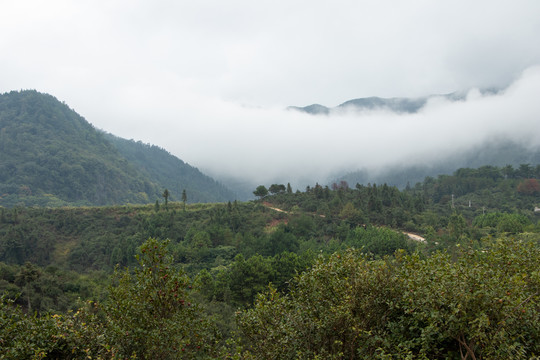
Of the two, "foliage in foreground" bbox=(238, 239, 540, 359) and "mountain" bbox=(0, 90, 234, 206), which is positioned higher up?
"mountain" bbox=(0, 90, 234, 206)

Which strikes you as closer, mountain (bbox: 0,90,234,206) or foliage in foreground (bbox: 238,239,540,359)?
foliage in foreground (bbox: 238,239,540,359)

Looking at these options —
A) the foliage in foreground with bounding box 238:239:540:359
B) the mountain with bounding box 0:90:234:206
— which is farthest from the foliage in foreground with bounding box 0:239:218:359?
the mountain with bounding box 0:90:234:206

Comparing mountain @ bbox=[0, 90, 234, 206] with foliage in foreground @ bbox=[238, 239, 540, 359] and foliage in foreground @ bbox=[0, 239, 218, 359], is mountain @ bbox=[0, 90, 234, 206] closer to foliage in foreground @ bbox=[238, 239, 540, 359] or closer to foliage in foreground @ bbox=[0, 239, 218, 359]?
foliage in foreground @ bbox=[0, 239, 218, 359]

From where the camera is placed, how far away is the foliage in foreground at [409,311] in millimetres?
7852

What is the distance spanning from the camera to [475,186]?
100875 mm

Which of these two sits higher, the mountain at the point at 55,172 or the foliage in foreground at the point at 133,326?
the mountain at the point at 55,172

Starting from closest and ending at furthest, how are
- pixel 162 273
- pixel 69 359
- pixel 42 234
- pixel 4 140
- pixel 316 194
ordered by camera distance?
pixel 69 359, pixel 162 273, pixel 42 234, pixel 316 194, pixel 4 140

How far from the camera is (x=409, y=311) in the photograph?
8.54 m

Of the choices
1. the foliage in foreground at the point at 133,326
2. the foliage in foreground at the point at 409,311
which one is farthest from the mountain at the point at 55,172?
the foliage in foreground at the point at 409,311

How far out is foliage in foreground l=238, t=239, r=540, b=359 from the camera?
7.85 m

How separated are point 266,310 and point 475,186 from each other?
10792 centimetres

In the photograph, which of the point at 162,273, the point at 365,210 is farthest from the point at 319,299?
the point at 365,210

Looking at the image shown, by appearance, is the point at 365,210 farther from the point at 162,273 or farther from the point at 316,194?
the point at 162,273

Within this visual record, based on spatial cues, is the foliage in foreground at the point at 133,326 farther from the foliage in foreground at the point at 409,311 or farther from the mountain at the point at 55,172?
the mountain at the point at 55,172
